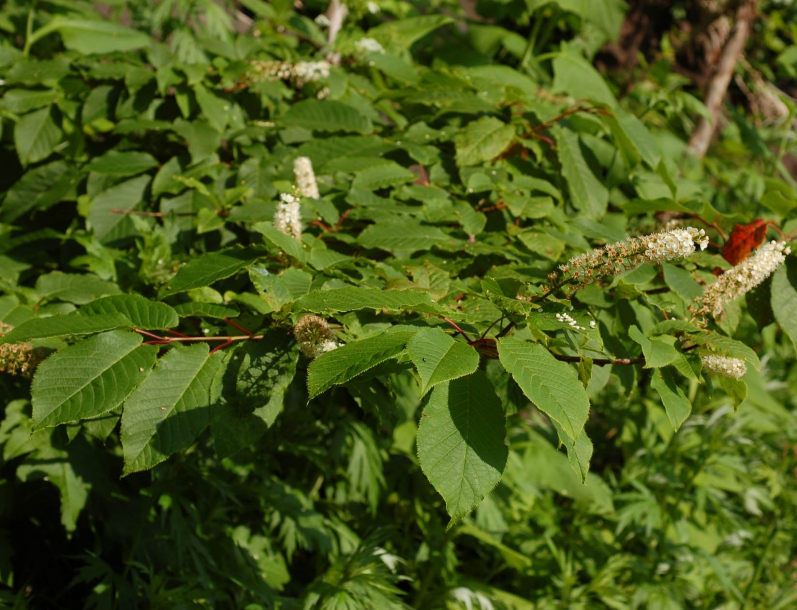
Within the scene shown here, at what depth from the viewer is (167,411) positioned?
1314 mm

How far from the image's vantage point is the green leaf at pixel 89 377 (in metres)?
1.22

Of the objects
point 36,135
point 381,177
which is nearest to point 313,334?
point 381,177

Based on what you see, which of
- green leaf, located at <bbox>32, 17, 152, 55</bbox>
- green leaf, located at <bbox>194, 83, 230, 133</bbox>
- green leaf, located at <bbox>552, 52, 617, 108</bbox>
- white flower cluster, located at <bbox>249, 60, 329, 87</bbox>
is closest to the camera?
green leaf, located at <bbox>194, 83, 230, 133</bbox>

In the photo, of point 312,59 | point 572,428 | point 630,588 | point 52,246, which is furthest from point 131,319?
point 630,588

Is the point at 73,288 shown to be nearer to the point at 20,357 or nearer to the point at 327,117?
the point at 20,357

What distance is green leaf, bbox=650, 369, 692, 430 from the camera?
1248 mm

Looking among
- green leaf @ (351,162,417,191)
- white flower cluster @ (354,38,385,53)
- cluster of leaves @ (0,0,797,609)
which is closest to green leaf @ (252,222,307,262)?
cluster of leaves @ (0,0,797,609)

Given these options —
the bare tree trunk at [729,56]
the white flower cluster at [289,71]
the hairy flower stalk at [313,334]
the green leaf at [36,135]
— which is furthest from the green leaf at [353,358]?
the bare tree trunk at [729,56]

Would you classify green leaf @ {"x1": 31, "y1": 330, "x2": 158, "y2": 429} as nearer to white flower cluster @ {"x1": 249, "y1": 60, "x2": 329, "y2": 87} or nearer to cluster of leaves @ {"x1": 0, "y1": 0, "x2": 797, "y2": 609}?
cluster of leaves @ {"x1": 0, "y1": 0, "x2": 797, "y2": 609}

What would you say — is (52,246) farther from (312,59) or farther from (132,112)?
(312,59)

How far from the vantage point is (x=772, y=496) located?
3.60 metres

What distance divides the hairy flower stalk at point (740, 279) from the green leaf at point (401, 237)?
0.60 m

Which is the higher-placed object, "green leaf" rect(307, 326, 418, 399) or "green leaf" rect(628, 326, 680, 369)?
"green leaf" rect(628, 326, 680, 369)

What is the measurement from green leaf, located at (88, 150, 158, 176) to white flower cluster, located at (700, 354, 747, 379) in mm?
1593
